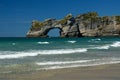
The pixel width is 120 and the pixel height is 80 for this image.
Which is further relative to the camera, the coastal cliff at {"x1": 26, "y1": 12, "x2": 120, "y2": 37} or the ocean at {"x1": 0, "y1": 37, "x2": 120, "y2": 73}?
the coastal cliff at {"x1": 26, "y1": 12, "x2": 120, "y2": 37}

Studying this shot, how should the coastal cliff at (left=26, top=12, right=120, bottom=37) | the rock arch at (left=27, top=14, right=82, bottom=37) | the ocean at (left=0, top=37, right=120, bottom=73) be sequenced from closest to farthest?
the ocean at (left=0, top=37, right=120, bottom=73) < the rock arch at (left=27, top=14, right=82, bottom=37) < the coastal cliff at (left=26, top=12, right=120, bottom=37)

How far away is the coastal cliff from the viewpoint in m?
118

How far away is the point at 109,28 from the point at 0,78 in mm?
109531

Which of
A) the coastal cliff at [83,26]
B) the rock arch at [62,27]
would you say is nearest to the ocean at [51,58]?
the rock arch at [62,27]

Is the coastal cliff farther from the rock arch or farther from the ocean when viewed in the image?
the ocean

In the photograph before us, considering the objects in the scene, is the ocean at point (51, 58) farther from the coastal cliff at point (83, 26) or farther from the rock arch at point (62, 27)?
the coastal cliff at point (83, 26)

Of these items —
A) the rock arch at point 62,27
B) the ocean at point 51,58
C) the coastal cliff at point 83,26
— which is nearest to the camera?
the ocean at point 51,58

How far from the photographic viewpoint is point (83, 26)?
119 meters

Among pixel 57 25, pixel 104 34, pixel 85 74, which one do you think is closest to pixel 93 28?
pixel 104 34

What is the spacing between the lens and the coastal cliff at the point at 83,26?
11762 centimetres

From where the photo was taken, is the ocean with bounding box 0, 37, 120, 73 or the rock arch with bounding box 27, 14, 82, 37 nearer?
the ocean with bounding box 0, 37, 120, 73

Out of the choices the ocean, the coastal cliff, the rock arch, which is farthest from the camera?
the coastal cliff

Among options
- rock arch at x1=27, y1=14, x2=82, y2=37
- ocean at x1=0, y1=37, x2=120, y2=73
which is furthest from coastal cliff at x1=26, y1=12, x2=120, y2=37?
ocean at x1=0, y1=37, x2=120, y2=73

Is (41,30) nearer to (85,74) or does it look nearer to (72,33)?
(72,33)
